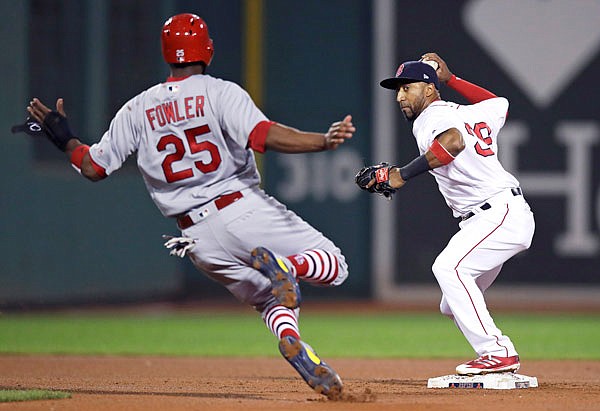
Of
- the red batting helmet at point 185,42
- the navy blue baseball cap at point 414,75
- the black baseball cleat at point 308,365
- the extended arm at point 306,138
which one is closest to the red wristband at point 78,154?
the red batting helmet at point 185,42

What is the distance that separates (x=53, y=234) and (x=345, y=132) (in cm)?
787

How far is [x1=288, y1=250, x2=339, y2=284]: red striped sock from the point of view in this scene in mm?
5449

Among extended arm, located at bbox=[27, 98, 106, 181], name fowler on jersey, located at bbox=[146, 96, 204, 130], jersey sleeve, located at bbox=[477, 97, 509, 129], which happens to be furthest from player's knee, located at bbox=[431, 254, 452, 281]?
extended arm, located at bbox=[27, 98, 106, 181]

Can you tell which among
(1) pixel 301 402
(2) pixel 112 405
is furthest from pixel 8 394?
(1) pixel 301 402

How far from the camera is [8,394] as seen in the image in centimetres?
576

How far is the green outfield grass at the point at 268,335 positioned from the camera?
9297mm

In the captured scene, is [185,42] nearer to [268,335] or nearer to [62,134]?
[62,134]

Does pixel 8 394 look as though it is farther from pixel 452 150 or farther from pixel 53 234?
pixel 53 234

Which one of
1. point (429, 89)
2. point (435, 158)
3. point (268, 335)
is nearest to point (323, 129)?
point (268, 335)

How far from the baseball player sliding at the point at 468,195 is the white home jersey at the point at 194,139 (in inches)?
29.5

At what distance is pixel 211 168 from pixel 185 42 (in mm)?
662

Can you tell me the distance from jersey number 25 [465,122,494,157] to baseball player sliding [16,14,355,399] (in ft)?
2.92

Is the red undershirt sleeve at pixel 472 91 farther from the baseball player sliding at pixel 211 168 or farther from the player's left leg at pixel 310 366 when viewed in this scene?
the player's left leg at pixel 310 366

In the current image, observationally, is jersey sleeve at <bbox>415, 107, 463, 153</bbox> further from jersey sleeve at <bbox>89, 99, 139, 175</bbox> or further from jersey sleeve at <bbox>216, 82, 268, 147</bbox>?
jersey sleeve at <bbox>89, 99, 139, 175</bbox>
